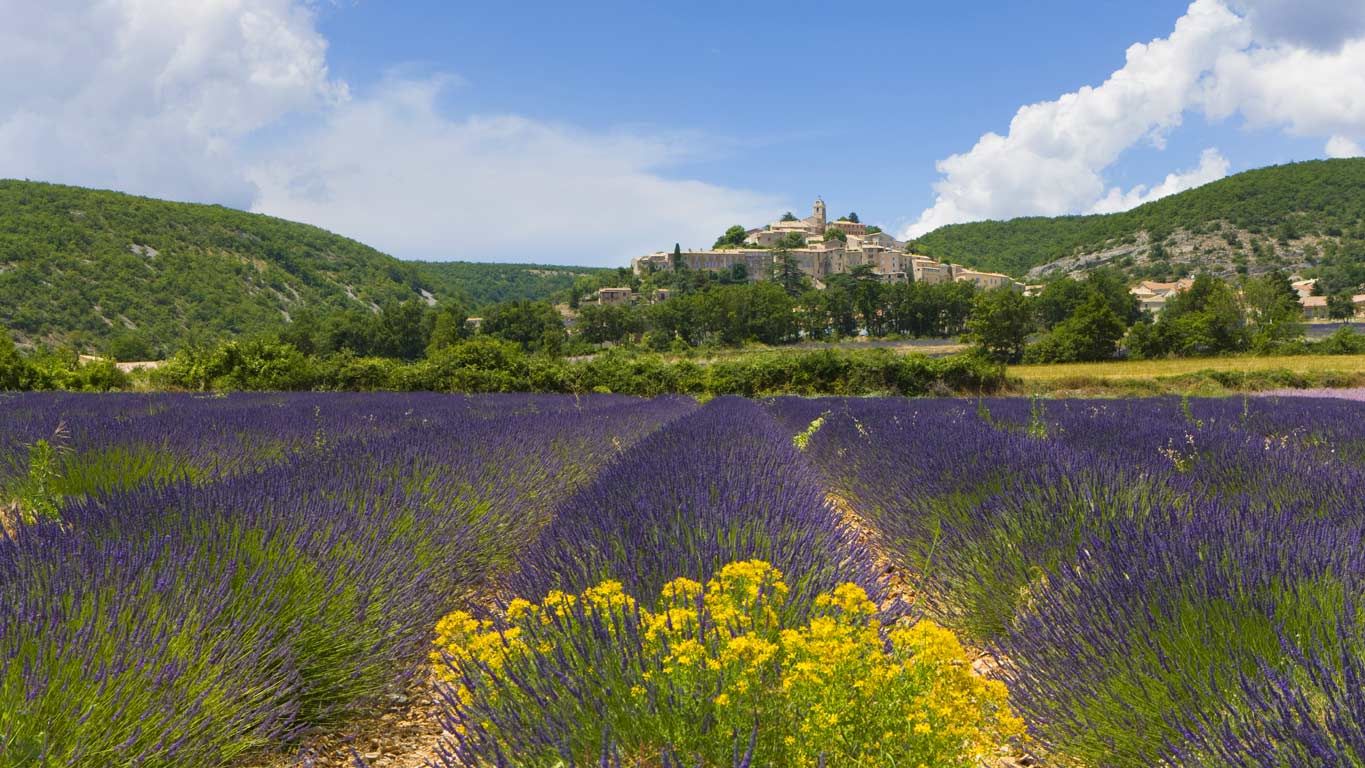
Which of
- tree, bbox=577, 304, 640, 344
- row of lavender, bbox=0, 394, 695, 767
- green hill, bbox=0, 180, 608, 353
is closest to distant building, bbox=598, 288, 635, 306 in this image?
green hill, bbox=0, 180, 608, 353

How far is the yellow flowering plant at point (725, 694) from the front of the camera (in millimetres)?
1290

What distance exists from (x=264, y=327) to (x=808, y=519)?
7598 cm

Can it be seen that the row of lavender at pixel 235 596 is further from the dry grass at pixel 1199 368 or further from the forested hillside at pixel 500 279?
the forested hillside at pixel 500 279

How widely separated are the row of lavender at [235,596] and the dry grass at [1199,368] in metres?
21.7

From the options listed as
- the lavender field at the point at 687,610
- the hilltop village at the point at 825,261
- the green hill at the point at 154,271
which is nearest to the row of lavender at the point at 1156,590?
the lavender field at the point at 687,610

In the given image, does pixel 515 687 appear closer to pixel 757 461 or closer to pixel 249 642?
pixel 249 642

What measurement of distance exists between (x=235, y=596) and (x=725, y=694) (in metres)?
1.54

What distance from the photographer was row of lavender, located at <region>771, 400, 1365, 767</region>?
134cm

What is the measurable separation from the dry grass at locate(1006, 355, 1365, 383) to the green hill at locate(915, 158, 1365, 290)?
250 feet

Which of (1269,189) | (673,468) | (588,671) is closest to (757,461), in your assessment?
(673,468)

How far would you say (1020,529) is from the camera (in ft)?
9.21

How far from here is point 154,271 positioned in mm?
70625

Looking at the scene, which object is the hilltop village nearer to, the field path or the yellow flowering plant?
the field path

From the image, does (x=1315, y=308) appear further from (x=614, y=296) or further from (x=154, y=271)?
(x=154, y=271)
